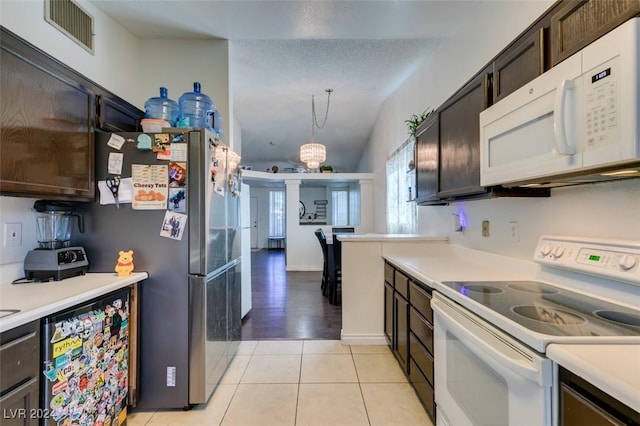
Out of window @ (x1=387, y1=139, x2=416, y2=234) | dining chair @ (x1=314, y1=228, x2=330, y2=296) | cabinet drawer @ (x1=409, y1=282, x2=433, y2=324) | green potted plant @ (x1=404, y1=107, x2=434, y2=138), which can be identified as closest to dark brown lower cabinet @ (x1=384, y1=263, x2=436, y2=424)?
cabinet drawer @ (x1=409, y1=282, x2=433, y2=324)

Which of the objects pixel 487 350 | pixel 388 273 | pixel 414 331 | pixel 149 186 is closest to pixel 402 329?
pixel 414 331

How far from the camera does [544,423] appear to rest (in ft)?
2.71

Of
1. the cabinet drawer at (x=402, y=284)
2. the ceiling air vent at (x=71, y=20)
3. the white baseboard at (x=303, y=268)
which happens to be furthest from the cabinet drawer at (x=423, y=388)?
the white baseboard at (x=303, y=268)

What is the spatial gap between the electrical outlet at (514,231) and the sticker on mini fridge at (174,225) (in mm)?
2035

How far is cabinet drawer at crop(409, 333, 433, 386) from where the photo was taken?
1.68 m

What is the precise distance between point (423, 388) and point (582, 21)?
192 centimetres

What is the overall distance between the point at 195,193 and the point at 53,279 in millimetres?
868

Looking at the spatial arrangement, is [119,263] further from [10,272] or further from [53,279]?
[10,272]

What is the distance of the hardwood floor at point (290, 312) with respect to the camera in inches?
122

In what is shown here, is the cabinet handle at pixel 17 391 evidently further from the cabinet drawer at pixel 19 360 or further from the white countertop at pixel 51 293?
the white countertop at pixel 51 293

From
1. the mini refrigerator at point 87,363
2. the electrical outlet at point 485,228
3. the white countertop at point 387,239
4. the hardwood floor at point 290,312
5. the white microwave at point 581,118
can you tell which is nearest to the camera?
the white microwave at point 581,118

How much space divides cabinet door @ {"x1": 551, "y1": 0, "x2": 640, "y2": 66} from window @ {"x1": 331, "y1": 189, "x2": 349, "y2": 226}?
7993 mm

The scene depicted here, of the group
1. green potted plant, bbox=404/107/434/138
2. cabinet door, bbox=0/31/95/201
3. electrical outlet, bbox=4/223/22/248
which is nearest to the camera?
cabinet door, bbox=0/31/95/201

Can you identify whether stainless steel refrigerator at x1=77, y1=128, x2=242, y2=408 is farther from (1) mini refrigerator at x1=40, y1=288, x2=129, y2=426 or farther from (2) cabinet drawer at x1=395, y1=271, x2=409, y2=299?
(2) cabinet drawer at x1=395, y1=271, x2=409, y2=299
